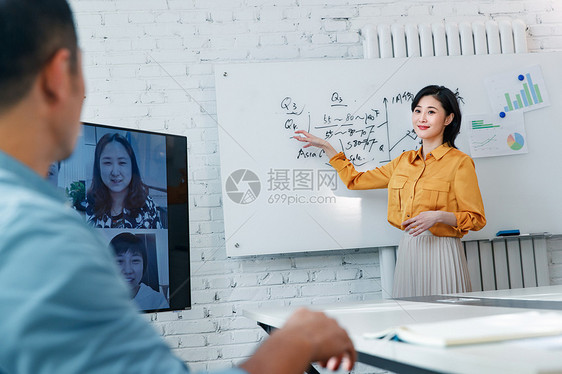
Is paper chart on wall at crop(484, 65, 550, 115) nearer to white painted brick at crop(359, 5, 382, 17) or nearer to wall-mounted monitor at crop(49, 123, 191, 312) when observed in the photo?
white painted brick at crop(359, 5, 382, 17)

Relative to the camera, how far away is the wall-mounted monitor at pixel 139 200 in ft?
7.89

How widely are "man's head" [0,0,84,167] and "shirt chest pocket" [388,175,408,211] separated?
2.52 metres

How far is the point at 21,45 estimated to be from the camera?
599 millimetres

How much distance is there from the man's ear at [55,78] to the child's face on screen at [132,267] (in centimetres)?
195

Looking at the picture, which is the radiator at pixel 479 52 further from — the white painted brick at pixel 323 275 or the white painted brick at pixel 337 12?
the white painted brick at pixel 323 275

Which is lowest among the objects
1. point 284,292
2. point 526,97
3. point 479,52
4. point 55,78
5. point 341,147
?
point 284,292

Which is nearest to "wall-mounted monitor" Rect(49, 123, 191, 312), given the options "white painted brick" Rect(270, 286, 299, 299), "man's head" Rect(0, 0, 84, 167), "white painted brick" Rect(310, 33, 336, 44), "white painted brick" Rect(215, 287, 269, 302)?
"white painted brick" Rect(215, 287, 269, 302)

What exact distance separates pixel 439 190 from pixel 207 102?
1.32 m

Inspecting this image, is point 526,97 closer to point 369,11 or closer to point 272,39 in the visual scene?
point 369,11

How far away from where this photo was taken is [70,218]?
524mm

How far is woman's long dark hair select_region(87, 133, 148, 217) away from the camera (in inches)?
95.4

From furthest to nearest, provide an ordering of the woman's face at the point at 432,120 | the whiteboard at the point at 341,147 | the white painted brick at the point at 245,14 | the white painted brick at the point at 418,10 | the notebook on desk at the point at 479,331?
the white painted brick at the point at 418,10 < the white painted brick at the point at 245,14 < the whiteboard at the point at 341,147 < the woman's face at the point at 432,120 < the notebook on desk at the point at 479,331

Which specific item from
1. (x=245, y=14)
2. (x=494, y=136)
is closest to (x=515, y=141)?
(x=494, y=136)

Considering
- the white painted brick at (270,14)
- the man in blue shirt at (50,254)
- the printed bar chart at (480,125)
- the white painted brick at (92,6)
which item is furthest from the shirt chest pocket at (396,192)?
the man in blue shirt at (50,254)
